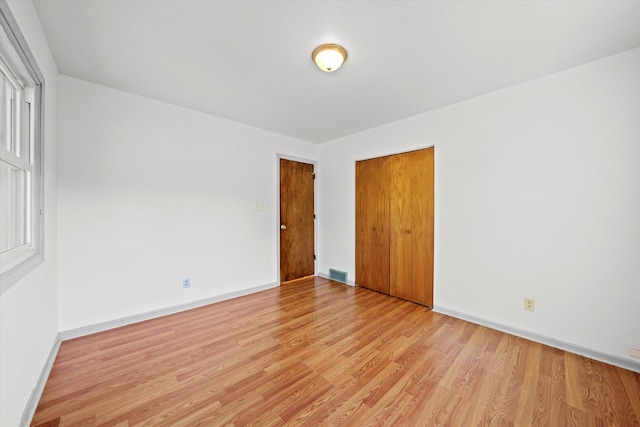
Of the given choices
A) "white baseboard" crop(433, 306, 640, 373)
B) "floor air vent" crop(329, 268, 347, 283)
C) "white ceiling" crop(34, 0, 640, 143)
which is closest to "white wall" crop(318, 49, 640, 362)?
"white baseboard" crop(433, 306, 640, 373)

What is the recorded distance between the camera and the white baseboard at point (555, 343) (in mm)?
1876

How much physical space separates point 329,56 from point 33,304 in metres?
2.61

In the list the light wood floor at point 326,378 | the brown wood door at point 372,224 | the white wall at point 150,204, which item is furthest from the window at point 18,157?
the brown wood door at point 372,224

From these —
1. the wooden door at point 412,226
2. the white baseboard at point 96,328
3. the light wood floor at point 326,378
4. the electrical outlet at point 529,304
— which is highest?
the wooden door at point 412,226

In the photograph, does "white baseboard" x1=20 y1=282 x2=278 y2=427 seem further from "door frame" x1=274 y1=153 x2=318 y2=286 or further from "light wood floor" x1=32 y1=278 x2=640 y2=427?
"door frame" x1=274 y1=153 x2=318 y2=286

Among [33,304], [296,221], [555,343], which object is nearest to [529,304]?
[555,343]

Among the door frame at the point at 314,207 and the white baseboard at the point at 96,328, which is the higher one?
the door frame at the point at 314,207

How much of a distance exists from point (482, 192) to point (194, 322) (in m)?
3.43

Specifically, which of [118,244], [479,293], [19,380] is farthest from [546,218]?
[118,244]

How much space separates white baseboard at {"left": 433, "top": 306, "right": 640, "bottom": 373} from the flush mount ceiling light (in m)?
2.87

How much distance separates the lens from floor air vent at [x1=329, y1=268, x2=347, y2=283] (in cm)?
408

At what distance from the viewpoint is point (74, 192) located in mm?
2283

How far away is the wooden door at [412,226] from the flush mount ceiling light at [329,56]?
67.1 inches

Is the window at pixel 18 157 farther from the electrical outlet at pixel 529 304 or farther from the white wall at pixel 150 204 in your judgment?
the electrical outlet at pixel 529 304
